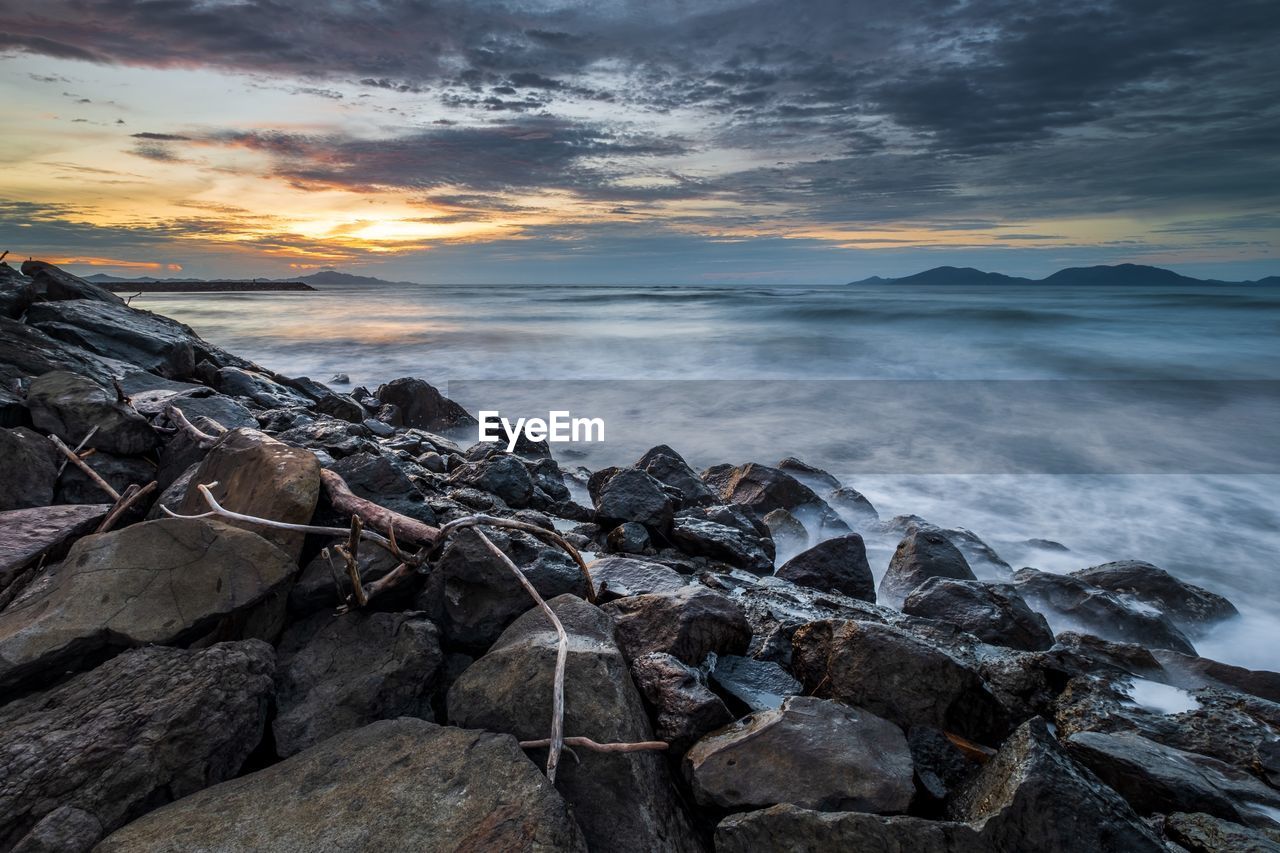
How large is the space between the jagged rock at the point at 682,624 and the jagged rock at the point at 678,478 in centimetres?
307

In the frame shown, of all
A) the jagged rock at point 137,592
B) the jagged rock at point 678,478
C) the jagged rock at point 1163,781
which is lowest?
the jagged rock at point 678,478

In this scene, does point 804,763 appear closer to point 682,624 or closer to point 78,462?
point 682,624

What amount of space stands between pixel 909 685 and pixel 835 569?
7.17 feet

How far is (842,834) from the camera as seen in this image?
156cm

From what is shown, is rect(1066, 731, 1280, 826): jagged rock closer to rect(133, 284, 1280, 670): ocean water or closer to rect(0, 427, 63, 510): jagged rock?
rect(133, 284, 1280, 670): ocean water

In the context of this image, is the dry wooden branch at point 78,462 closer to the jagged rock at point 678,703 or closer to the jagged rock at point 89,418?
the jagged rock at point 89,418

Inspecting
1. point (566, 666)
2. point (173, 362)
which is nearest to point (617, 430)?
point (173, 362)

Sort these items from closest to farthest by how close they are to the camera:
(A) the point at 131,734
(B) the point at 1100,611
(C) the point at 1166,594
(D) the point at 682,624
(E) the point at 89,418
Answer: (A) the point at 131,734 < (D) the point at 682,624 < (E) the point at 89,418 < (B) the point at 1100,611 < (C) the point at 1166,594

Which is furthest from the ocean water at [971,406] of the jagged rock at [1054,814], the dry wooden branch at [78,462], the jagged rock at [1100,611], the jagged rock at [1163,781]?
the dry wooden branch at [78,462]

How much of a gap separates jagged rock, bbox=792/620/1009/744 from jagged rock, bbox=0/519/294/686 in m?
1.85

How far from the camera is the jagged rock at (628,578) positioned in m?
2.74

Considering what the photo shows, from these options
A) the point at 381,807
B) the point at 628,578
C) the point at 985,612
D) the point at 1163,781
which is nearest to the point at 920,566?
the point at 985,612

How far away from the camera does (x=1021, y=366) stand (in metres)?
17.9

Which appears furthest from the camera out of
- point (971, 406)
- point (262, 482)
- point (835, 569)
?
point (971, 406)
